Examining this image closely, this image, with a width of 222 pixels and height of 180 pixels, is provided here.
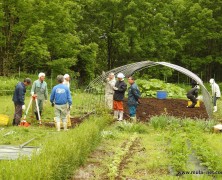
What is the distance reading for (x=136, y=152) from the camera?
870 centimetres

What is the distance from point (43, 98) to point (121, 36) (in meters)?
21.1

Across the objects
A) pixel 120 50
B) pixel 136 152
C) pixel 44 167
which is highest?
pixel 120 50

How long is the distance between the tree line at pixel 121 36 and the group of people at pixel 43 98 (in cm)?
1381

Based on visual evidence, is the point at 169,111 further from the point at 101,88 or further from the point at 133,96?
the point at 133,96

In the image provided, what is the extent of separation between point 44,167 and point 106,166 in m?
2.47

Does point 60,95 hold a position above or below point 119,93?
above

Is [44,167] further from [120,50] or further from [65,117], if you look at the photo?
[120,50]

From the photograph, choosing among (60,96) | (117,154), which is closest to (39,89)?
(60,96)

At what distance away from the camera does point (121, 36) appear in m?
33.0

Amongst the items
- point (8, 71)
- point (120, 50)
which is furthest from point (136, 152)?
point (120, 50)

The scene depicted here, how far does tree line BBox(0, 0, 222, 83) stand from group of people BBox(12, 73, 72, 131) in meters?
13.8

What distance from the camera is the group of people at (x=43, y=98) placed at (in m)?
10.7

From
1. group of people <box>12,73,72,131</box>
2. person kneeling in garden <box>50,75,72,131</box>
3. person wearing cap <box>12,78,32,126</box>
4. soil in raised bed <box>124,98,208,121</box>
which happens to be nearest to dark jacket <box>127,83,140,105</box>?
soil in raised bed <box>124,98,208,121</box>

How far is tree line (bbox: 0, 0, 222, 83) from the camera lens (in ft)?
87.8
